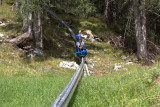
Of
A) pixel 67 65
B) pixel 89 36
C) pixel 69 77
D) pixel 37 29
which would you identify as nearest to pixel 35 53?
pixel 37 29

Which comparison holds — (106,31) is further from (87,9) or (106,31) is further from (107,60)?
(87,9)

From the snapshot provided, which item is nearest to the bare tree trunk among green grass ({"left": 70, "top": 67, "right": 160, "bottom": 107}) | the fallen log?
the fallen log

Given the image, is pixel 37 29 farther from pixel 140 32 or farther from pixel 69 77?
pixel 140 32

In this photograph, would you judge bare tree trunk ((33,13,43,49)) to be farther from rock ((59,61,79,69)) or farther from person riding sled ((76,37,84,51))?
person riding sled ((76,37,84,51))

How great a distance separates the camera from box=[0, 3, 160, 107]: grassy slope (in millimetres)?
3288

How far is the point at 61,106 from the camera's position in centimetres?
215

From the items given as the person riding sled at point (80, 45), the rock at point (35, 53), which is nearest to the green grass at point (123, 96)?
the person riding sled at point (80, 45)

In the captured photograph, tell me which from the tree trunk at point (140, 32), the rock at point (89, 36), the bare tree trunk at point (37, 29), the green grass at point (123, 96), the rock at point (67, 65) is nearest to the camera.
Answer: the green grass at point (123, 96)

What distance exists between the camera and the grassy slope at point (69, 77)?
3288 millimetres

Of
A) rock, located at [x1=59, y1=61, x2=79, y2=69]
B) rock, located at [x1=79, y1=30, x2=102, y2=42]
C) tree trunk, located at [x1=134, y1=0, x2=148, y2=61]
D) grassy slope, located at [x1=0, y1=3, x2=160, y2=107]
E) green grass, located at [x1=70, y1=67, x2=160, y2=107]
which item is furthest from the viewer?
rock, located at [x1=79, y1=30, x2=102, y2=42]

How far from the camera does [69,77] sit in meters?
6.82

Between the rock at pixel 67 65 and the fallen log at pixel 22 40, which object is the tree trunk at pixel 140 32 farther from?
the fallen log at pixel 22 40

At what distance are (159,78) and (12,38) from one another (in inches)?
447

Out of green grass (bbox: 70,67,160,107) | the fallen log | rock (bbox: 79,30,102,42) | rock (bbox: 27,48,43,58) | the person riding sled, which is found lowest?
rock (bbox: 79,30,102,42)
